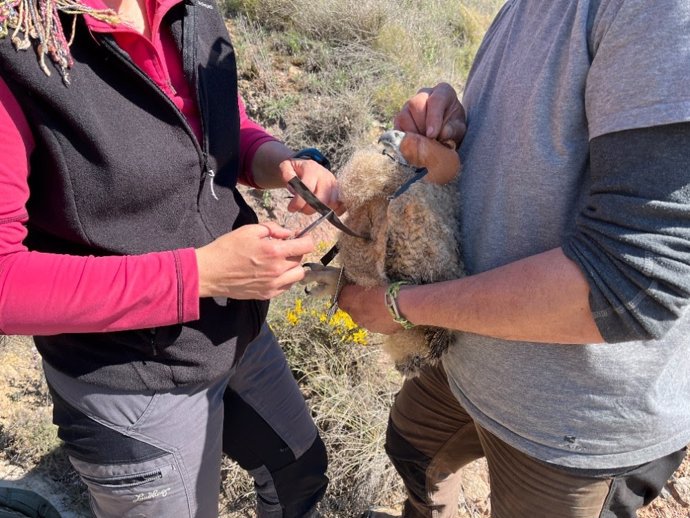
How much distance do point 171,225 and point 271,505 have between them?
3.56 feet

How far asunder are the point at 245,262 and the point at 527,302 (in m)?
0.59

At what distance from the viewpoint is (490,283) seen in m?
1.02

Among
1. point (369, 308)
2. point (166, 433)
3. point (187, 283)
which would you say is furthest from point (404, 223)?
point (166, 433)

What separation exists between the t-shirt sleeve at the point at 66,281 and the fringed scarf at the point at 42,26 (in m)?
0.09

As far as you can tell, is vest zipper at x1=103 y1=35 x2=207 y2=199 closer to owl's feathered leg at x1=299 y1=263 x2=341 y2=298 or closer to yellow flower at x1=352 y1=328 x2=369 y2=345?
owl's feathered leg at x1=299 y1=263 x2=341 y2=298

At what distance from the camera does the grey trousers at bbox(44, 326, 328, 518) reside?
4.14ft

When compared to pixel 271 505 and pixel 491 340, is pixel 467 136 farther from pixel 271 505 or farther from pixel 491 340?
pixel 271 505

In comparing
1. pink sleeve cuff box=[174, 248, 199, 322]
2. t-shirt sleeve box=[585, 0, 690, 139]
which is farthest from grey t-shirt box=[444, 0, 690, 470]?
pink sleeve cuff box=[174, 248, 199, 322]

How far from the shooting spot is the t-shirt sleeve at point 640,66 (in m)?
0.74

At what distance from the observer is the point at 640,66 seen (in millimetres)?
773

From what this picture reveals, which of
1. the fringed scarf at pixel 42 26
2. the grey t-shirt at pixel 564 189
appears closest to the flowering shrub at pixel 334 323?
the grey t-shirt at pixel 564 189

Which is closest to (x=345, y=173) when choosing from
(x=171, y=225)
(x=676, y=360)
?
(x=171, y=225)

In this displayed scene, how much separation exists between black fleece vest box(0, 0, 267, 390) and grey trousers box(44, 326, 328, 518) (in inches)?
2.5

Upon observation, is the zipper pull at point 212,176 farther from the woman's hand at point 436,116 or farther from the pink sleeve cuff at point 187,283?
the woman's hand at point 436,116
